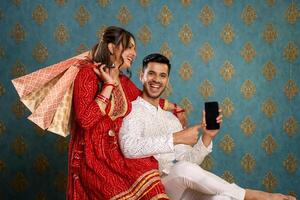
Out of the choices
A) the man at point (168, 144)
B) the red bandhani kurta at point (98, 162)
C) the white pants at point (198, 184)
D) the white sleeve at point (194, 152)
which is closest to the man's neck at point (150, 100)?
the man at point (168, 144)

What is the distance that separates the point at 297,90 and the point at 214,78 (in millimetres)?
704

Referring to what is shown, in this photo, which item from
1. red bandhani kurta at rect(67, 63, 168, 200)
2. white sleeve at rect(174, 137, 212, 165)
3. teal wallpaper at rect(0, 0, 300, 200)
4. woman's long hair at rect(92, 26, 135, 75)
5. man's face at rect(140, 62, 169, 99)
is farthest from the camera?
teal wallpaper at rect(0, 0, 300, 200)

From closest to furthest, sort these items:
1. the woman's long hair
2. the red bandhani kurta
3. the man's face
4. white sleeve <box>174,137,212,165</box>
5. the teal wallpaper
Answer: the red bandhani kurta
the woman's long hair
white sleeve <box>174,137,212,165</box>
the man's face
the teal wallpaper

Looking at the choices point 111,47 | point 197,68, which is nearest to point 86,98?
point 111,47

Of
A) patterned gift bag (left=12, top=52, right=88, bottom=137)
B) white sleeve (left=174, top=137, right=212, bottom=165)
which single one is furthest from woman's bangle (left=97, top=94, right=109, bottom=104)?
white sleeve (left=174, top=137, right=212, bottom=165)

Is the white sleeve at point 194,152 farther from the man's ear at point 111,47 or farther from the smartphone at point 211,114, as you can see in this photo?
the man's ear at point 111,47

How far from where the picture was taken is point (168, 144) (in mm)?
1907

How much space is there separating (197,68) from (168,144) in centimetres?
171

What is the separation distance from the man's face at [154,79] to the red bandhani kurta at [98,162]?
0.39 metres

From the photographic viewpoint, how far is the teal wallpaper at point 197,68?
342 cm

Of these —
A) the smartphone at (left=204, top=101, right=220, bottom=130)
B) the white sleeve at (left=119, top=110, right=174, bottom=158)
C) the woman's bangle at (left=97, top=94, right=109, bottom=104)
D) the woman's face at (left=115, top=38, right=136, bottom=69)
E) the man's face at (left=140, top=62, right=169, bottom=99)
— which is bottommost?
the white sleeve at (left=119, top=110, right=174, bottom=158)

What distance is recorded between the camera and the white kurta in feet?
6.26

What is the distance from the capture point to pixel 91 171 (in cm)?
194

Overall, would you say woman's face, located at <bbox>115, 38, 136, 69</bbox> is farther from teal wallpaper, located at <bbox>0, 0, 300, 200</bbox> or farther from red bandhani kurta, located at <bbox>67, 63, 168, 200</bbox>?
teal wallpaper, located at <bbox>0, 0, 300, 200</bbox>
